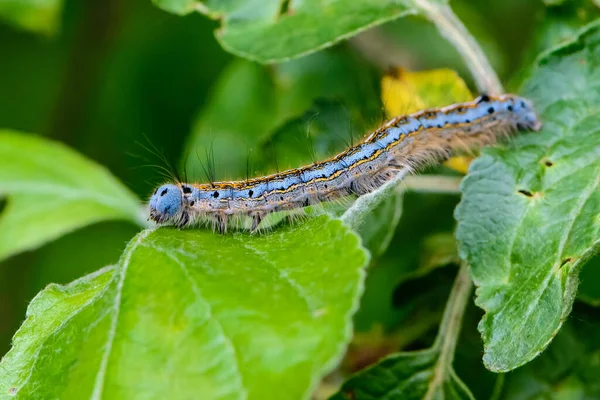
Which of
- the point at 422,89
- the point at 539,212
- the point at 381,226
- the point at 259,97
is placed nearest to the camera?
the point at 539,212

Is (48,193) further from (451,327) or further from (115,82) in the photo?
(451,327)

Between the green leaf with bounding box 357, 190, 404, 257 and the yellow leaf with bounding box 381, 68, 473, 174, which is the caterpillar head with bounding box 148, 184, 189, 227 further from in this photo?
the yellow leaf with bounding box 381, 68, 473, 174

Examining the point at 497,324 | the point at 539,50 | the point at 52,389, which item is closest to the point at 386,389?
the point at 497,324

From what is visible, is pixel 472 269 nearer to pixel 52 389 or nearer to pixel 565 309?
pixel 565 309

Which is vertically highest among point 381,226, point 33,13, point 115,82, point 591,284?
point 115,82

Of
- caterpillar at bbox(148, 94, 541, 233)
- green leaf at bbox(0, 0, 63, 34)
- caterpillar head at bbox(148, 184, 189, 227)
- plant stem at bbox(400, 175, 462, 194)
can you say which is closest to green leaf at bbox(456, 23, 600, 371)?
caterpillar at bbox(148, 94, 541, 233)

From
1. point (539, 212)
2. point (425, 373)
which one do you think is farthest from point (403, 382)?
point (539, 212)

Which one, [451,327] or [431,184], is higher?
[431,184]
